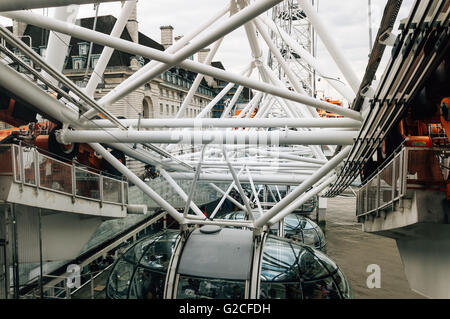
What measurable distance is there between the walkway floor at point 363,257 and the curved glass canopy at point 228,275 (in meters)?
5.85

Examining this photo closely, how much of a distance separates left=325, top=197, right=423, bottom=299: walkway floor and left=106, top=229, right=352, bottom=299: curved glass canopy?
5.85 meters

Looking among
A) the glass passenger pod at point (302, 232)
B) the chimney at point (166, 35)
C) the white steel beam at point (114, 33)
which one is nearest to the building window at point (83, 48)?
the chimney at point (166, 35)

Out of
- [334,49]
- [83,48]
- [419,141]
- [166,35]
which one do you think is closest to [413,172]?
[419,141]

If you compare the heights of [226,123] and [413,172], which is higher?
[226,123]

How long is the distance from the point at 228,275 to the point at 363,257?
43.7 ft

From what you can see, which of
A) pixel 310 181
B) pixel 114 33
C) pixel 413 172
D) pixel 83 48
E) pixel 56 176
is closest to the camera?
pixel 413 172

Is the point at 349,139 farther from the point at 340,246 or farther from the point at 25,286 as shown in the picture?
the point at 340,246

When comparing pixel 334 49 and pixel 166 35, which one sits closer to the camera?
pixel 334 49

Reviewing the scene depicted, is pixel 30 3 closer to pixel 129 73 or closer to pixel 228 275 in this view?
pixel 228 275

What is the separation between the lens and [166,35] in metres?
31.2

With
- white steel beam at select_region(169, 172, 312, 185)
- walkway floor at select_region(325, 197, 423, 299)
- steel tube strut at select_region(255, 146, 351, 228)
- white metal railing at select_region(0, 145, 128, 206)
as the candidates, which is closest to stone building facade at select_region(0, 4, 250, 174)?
white steel beam at select_region(169, 172, 312, 185)

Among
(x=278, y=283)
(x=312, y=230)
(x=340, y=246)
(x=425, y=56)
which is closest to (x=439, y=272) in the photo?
(x=278, y=283)

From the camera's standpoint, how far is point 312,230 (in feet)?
53.7

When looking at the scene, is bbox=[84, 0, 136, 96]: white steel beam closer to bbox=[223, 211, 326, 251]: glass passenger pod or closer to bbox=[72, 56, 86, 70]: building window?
bbox=[223, 211, 326, 251]: glass passenger pod
